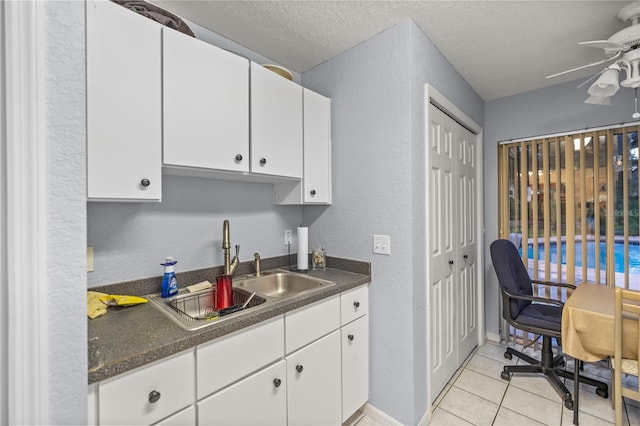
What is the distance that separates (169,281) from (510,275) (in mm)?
2373

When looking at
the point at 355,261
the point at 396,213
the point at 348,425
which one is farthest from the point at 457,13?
the point at 348,425

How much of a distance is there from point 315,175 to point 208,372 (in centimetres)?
125

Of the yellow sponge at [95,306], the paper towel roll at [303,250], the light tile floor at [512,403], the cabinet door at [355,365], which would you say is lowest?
the light tile floor at [512,403]

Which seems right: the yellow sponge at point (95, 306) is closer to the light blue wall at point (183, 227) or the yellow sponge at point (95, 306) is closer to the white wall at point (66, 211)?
the light blue wall at point (183, 227)

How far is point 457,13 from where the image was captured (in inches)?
62.7

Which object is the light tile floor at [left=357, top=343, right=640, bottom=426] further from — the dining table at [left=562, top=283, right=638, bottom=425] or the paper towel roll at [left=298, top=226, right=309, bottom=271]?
the paper towel roll at [left=298, top=226, right=309, bottom=271]

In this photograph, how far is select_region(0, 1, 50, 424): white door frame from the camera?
0.63 metres

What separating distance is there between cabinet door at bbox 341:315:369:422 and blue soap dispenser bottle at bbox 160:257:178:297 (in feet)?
3.08

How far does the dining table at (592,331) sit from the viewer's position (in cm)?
150

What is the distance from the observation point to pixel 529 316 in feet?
7.03

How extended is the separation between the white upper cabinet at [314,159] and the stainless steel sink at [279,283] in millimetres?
494

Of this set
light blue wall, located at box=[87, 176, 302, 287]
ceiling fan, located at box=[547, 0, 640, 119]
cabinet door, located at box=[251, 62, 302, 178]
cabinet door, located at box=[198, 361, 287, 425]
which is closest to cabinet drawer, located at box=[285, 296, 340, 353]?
cabinet door, located at box=[198, 361, 287, 425]

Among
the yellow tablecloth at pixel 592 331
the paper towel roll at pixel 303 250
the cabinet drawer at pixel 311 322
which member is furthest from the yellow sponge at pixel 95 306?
the yellow tablecloth at pixel 592 331

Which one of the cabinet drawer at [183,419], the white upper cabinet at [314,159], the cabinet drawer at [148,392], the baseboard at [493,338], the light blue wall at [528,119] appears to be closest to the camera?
the cabinet drawer at [148,392]
